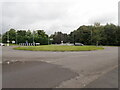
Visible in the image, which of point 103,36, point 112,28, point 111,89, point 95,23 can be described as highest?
point 95,23

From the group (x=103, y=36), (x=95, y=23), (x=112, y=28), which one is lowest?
(x=103, y=36)

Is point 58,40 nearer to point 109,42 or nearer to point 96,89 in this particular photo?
point 109,42

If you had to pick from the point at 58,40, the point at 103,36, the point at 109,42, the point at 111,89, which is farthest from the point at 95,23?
the point at 111,89

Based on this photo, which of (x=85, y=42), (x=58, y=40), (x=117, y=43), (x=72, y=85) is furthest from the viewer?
(x=58, y=40)

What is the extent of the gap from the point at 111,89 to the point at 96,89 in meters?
0.59

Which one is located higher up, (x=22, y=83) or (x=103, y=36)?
(x=103, y=36)

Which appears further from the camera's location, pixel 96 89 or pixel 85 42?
pixel 85 42

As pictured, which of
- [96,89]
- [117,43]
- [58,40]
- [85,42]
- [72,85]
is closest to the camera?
[96,89]

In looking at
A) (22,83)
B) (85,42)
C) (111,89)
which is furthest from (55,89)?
(85,42)

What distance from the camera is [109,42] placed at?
2088 inches

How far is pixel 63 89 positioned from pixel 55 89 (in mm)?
295

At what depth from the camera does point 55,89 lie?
3680 millimetres

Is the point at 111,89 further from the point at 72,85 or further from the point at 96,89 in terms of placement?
the point at 72,85

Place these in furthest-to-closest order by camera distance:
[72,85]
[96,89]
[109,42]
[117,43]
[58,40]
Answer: [58,40]
[109,42]
[117,43]
[72,85]
[96,89]
